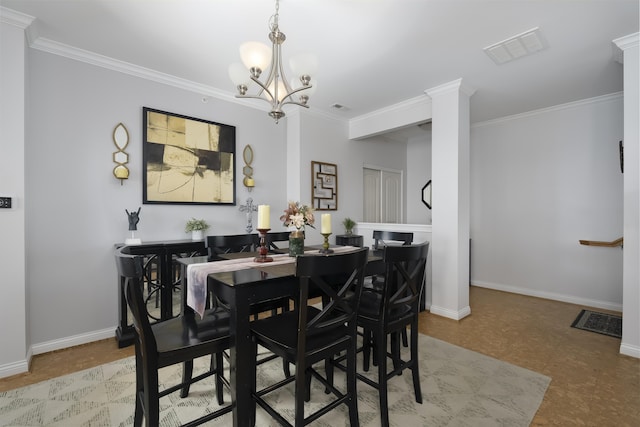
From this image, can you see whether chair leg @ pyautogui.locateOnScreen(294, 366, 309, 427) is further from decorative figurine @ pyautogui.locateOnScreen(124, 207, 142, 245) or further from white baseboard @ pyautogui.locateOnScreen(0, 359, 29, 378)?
white baseboard @ pyautogui.locateOnScreen(0, 359, 29, 378)

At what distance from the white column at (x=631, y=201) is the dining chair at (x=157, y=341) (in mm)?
3222

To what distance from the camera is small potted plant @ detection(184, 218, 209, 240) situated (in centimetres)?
326

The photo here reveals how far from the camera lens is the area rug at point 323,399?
1.77 meters

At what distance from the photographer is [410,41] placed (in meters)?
2.62

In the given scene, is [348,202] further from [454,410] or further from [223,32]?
[454,410]

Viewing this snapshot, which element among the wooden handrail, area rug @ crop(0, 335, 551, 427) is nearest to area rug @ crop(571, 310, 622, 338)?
the wooden handrail

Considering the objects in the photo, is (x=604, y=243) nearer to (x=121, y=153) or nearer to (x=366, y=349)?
(x=366, y=349)

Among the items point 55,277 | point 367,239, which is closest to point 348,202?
point 367,239

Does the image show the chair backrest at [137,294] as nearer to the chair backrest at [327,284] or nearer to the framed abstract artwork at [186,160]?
the chair backrest at [327,284]

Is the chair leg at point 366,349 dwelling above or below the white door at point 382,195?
below

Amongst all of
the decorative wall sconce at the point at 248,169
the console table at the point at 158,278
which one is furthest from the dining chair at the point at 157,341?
the decorative wall sconce at the point at 248,169

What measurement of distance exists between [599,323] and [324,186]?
11.6 feet

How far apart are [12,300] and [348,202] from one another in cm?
383

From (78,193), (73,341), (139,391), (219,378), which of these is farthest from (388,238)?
(73,341)
